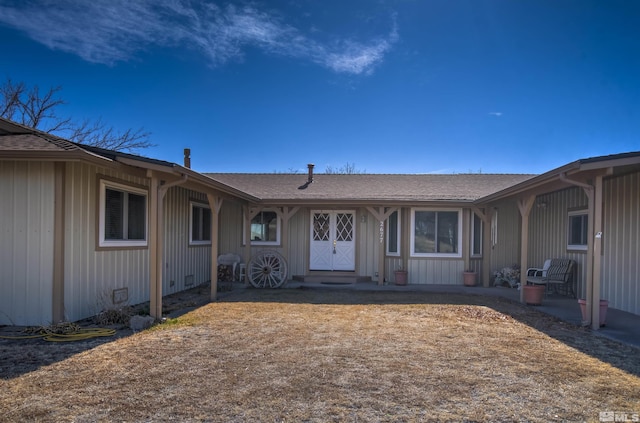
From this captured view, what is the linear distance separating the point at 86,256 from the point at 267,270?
5015 mm

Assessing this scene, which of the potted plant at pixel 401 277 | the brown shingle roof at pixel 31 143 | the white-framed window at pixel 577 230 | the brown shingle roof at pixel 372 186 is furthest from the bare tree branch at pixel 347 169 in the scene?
the brown shingle roof at pixel 31 143

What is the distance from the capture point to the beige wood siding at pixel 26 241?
548 centimetres

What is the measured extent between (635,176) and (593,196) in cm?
168

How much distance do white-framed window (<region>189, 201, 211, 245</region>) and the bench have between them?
8198 millimetres

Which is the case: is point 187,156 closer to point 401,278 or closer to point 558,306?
point 401,278

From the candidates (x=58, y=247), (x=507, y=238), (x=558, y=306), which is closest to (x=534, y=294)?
(x=558, y=306)

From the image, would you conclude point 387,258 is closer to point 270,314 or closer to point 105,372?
point 270,314

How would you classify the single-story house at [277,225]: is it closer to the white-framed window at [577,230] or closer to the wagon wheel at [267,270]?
the white-framed window at [577,230]

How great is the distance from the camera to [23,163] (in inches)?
217

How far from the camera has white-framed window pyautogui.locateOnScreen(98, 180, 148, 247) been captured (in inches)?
250

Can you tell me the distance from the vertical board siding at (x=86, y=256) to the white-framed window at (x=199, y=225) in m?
3.05

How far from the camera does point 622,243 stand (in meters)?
7.18

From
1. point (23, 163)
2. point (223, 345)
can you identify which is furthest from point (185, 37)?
point (223, 345)

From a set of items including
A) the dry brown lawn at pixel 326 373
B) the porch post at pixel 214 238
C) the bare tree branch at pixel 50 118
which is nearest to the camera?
the dry brown lawn at pixel 326 373
